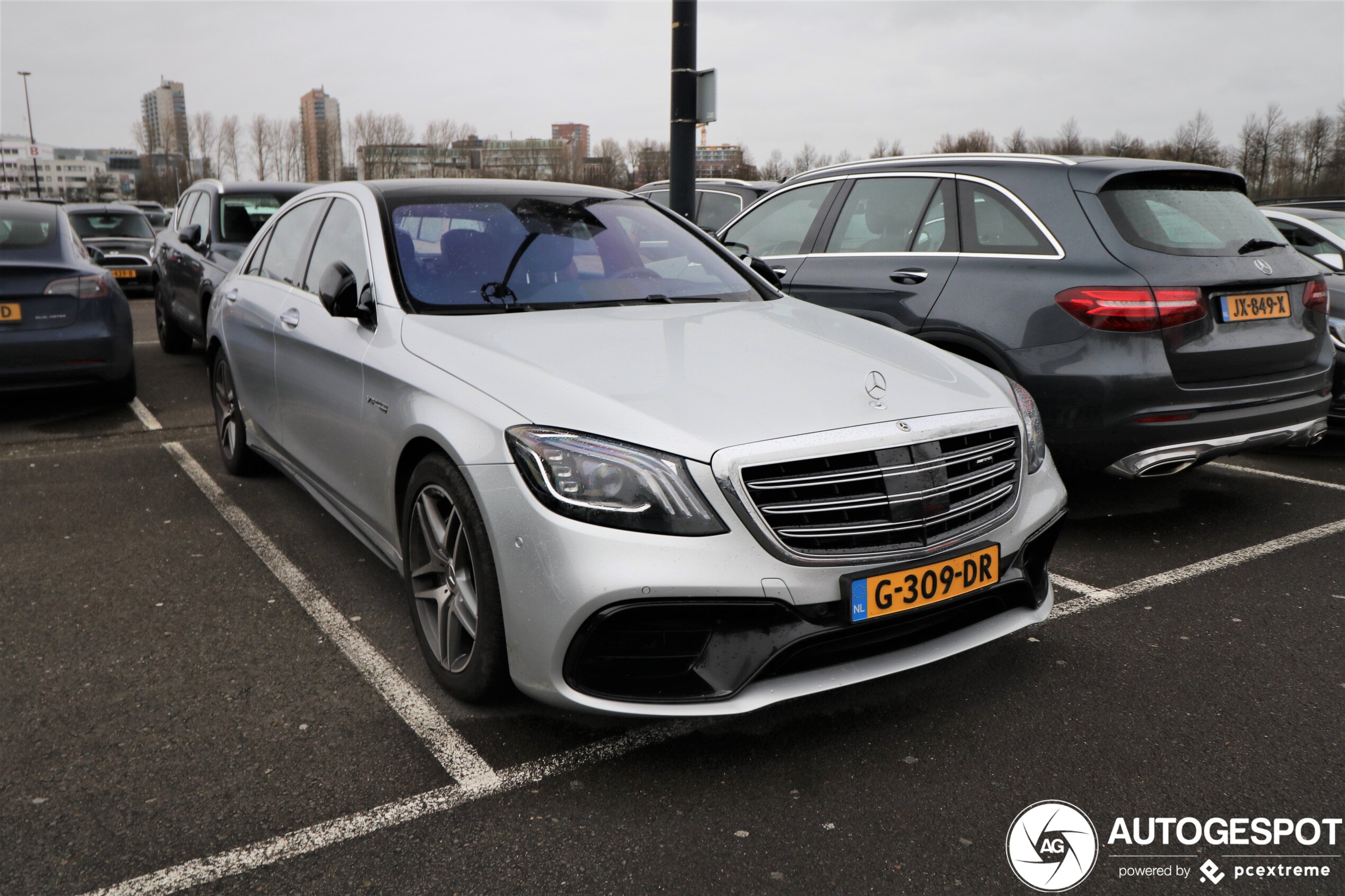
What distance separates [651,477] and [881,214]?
3407 mm

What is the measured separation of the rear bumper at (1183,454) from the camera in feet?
13.6

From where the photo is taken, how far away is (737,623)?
94.4 inches

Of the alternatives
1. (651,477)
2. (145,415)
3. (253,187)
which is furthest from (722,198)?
(651,477)

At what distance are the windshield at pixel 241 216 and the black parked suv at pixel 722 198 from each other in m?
3.56

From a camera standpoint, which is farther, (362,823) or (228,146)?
(228,146)

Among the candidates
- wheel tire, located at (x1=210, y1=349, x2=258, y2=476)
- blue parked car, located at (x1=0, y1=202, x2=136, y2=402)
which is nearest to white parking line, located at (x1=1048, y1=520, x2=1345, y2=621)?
wheel tire, located at (x1=210, y1=349, x2=258, y2=476)

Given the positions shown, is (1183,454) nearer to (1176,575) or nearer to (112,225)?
(1176,575)

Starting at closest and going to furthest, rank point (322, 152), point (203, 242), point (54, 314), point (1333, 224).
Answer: point (54, 314), point (1333, 224), point (203, 242), point (322, 152)

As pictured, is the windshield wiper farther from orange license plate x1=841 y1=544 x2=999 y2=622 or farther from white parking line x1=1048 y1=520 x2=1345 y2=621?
orange license plate x1=841 y1=544 x2=999 y2=622

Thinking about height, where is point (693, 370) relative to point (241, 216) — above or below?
below

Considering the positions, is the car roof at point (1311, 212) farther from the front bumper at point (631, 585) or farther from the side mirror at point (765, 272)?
the front bumper at point (631, 585)

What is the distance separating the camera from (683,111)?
8.07m

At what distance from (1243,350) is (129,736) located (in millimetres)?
4339

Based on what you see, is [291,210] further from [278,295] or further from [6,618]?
[6,618]
